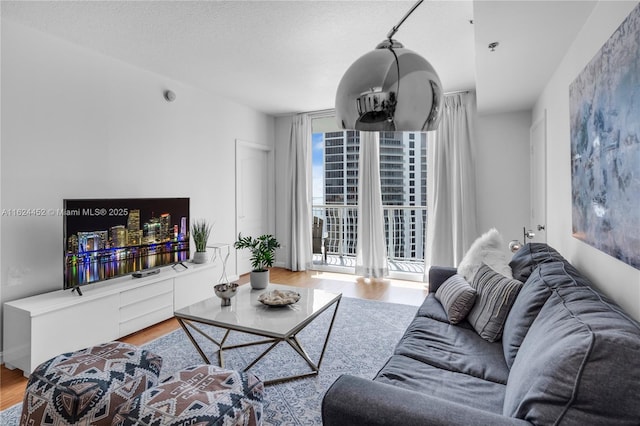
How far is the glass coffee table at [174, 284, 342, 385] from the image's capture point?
76.4 inches

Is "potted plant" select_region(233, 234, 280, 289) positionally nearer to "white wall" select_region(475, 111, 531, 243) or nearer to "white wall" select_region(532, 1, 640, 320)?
"white wall" select_region(532, 1, 640, 320)

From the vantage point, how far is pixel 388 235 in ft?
17.3

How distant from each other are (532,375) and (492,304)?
35.7 inches

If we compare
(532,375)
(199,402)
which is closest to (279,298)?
(199,402)

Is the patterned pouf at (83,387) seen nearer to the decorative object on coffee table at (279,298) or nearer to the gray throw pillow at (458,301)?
the decorative object on coffee table at (279,298)

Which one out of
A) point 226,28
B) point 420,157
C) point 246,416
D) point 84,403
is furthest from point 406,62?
point 420,157

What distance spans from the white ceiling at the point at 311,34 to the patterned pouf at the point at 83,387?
7.63ft

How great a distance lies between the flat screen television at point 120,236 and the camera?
2682 millimetres

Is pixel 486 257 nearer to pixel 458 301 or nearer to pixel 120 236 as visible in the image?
pixel 458 301

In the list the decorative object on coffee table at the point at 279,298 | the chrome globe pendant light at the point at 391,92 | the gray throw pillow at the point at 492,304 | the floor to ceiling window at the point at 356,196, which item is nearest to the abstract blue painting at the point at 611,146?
the gray throw pillow at the point at 492,304

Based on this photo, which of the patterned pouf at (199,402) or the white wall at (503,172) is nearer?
the patterned pouf at (199,402)

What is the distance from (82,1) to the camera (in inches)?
91.2

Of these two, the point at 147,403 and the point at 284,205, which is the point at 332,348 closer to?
the point at 147,403

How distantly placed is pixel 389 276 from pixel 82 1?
4.46 meters
